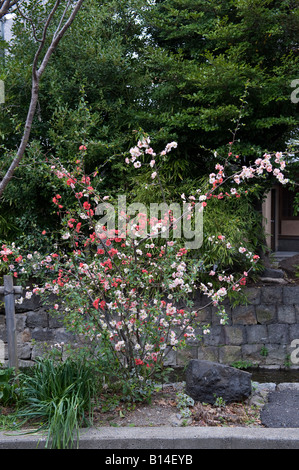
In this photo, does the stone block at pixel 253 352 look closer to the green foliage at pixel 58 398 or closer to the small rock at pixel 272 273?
the small rock at pixel 272 273

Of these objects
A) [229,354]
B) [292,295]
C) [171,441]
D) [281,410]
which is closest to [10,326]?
[171,441]

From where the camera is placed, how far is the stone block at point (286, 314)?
20.2 feet

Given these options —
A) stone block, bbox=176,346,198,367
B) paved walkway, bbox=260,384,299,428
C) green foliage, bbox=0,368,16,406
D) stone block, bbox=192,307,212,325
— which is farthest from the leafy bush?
stone block, bbox=192,307,212,325

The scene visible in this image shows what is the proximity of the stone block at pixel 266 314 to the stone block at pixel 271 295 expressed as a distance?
0.22 feet

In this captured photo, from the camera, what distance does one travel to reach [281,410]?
3.31 meters

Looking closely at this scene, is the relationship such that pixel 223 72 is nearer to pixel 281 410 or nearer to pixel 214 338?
pixel 214 338

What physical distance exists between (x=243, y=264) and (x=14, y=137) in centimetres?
352

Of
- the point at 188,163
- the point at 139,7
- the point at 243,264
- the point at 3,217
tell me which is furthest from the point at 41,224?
the point at 139,7

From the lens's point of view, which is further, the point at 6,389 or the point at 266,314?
the point at 266,314

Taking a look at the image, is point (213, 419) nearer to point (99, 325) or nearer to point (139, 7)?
point (99, 325)

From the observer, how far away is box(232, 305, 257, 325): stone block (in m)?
6.16

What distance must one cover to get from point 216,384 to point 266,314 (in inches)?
118

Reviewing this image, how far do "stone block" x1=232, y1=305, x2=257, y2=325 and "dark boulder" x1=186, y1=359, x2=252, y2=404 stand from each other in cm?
274

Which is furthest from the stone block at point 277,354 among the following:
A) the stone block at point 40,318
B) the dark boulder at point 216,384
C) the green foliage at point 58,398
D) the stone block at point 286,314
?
the green foliage at point 58,398
